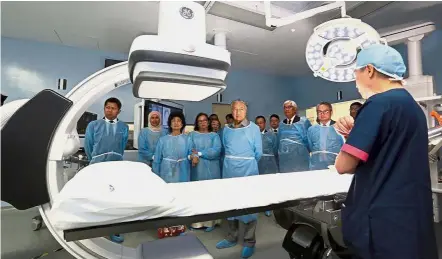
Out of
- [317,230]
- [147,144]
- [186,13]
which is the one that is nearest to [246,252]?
[317,230]

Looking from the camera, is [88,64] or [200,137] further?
[88,64]

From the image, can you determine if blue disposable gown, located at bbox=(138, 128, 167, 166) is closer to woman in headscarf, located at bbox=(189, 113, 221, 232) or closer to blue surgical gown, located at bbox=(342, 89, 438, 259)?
woman in headscarf, located at bbox=(189, 113, 221, 232)

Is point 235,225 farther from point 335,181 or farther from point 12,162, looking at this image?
point 12,162

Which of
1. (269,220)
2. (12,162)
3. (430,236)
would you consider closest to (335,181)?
(430,236)

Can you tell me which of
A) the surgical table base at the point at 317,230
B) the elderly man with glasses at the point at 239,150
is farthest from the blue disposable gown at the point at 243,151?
the surgical table base at the point at 317,230

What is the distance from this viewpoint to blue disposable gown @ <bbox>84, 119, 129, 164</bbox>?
276 cm

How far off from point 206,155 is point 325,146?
1.48 m

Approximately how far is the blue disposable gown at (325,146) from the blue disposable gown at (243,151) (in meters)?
0.86

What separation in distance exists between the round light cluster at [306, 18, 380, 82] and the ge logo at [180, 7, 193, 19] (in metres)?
0.83

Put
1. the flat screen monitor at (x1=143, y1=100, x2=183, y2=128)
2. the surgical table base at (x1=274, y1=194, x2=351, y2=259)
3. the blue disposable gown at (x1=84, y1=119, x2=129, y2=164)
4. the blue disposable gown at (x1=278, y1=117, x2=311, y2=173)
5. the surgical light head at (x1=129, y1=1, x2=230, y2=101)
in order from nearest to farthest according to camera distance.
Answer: the surgical light head at (x1=129, y1=1, x2=230, y2=101)
the surgical table base at (x1=274, y1=194, x2=351, y2=259)
the blue disposable gown at (x1=84, y1=119, x2=129, y2=164)
the blue disposable gown at (x1=278, y1=117, x2=311, y2=173)
the flat screen monitor at (x1=143, y1=100, x2=183, y2=128)

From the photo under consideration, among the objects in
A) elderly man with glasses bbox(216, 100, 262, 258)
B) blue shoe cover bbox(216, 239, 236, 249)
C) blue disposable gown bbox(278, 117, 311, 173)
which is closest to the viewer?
blue shoe cover bbox(216, 239, 236, 249)

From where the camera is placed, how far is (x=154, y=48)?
0.97 meters

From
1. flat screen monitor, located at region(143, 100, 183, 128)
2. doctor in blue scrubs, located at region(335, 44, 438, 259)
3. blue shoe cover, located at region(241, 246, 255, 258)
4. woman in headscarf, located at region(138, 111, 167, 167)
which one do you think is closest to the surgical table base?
doctor in blue scrubs, located at region(335, 44, 438, 259)

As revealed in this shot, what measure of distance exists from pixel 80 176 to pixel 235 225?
2004 mm
